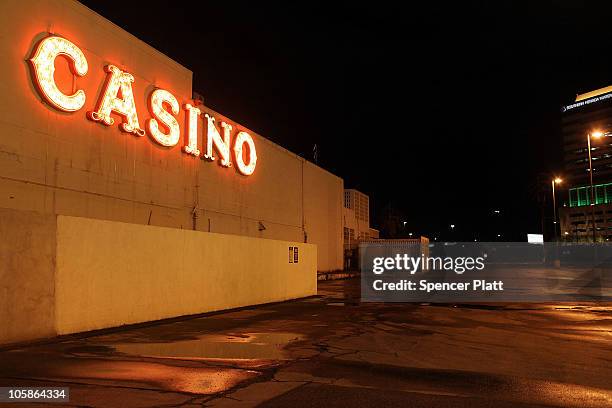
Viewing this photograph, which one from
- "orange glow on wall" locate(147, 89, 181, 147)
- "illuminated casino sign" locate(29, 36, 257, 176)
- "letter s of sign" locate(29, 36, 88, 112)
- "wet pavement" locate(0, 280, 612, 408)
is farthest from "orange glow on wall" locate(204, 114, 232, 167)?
"wet pavement" locate(0, 280, 612, 408)

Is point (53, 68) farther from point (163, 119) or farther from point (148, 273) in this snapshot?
point (148, 273)

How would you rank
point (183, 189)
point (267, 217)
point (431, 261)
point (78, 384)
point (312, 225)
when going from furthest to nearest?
point (431, 261) < point (312, 225) < point (267, 217) < point (183, 189) < point (78, 384)

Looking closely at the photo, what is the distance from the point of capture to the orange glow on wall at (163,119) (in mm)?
19328

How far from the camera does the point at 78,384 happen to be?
7.77 m

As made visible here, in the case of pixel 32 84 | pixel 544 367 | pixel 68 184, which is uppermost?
pixel 32 84

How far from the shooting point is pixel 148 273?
1565 cm

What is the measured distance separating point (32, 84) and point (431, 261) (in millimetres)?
50655

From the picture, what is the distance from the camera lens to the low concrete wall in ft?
38.0

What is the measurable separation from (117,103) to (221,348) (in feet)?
31.7

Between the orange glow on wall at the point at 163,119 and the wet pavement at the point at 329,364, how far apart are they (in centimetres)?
669

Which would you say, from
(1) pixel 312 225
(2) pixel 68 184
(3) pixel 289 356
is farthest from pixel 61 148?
(1) pixel 312 225

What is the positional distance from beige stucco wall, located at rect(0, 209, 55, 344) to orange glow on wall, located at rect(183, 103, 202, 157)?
30.4 feet

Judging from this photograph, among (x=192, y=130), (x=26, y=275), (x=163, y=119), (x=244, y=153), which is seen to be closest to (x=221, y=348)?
(x=26, y=275)

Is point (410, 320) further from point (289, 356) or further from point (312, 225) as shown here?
point (312, 225)
